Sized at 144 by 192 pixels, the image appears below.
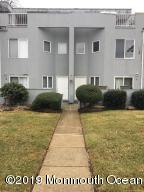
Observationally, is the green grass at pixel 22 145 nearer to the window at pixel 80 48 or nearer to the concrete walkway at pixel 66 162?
the concrete walkway at pixel 66 162

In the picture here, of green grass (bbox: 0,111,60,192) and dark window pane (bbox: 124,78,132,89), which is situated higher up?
dark window pane (bbox: 124,78,132,89)

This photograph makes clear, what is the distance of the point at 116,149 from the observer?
9.12 m

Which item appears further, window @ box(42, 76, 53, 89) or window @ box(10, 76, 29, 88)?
window @ box(42, 76, 53, 89)

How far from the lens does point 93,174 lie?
22.8 ft

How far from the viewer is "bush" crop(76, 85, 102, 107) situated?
64.4 feet

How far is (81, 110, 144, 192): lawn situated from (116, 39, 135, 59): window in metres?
11.2

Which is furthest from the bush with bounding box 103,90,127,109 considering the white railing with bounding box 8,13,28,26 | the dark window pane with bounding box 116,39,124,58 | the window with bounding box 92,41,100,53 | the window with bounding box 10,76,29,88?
the white railing with bounding box 8,13,28,26

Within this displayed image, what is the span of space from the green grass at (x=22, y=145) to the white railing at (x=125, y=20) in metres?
12.9

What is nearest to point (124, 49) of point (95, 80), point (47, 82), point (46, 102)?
point (95, 80)

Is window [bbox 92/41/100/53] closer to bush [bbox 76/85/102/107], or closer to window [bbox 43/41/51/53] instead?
window [bbox 43/41/51/53]

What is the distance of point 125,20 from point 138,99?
7.75 metres

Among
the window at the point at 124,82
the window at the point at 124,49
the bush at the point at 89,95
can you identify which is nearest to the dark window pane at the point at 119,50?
the window at the point at 124,49

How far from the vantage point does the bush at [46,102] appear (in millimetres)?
19297

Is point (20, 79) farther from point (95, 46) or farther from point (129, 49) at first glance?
point (129, 49)
